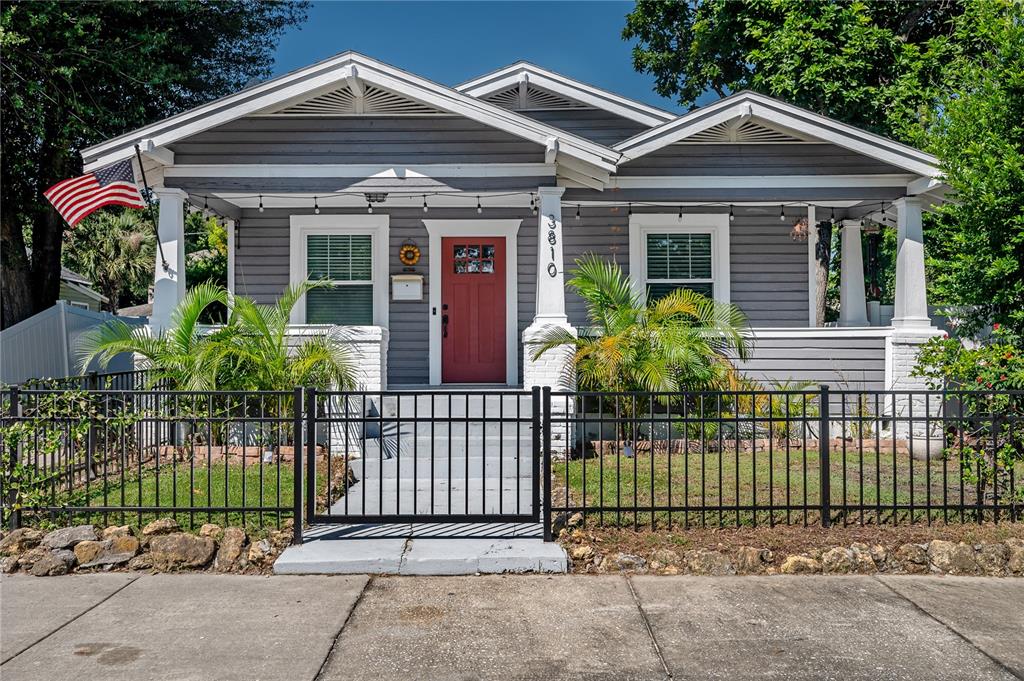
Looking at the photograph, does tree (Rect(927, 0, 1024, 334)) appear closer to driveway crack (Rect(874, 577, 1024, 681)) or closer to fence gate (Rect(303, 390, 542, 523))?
driveway crack (Rect(874, 577, 1024, 681))

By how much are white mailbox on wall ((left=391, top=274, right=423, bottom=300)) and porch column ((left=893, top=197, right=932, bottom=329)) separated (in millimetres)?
6679

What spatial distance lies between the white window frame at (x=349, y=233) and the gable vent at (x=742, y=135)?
4649 mm

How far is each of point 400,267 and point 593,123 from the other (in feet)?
12.7

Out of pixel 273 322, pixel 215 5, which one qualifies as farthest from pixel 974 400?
pixel 215 5

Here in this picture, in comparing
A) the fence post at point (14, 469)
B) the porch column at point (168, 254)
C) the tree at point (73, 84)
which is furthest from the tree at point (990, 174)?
the tree at point (73, 84)

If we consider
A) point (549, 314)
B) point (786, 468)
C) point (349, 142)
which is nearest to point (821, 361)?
point (549, 314)

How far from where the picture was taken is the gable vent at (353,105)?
950 centimetres

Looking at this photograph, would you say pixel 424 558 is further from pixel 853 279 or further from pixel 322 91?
pixel 853 279

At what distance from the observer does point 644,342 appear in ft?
29.5

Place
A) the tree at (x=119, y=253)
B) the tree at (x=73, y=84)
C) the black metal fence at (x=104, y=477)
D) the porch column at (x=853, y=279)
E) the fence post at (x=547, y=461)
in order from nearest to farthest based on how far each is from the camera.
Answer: the fence post at (x=547, y=461) → the black metal fence at (x=104, y=477) → the porch column at (x=853, y=279) → the tree at (x=73, y=84) → the tree at (x=119, y=253)

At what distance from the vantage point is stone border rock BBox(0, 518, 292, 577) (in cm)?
525

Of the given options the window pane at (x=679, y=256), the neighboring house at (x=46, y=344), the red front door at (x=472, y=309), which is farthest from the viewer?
the neighboring house at (x=46, y=344)

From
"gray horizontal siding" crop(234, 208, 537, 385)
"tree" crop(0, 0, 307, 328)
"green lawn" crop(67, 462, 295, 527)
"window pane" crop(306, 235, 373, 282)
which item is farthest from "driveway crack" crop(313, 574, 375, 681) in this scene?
"tree" crop(0, 0, 307, 328)

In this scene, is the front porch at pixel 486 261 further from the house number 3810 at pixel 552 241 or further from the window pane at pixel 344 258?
the house number 3810 at pixel 552 241
